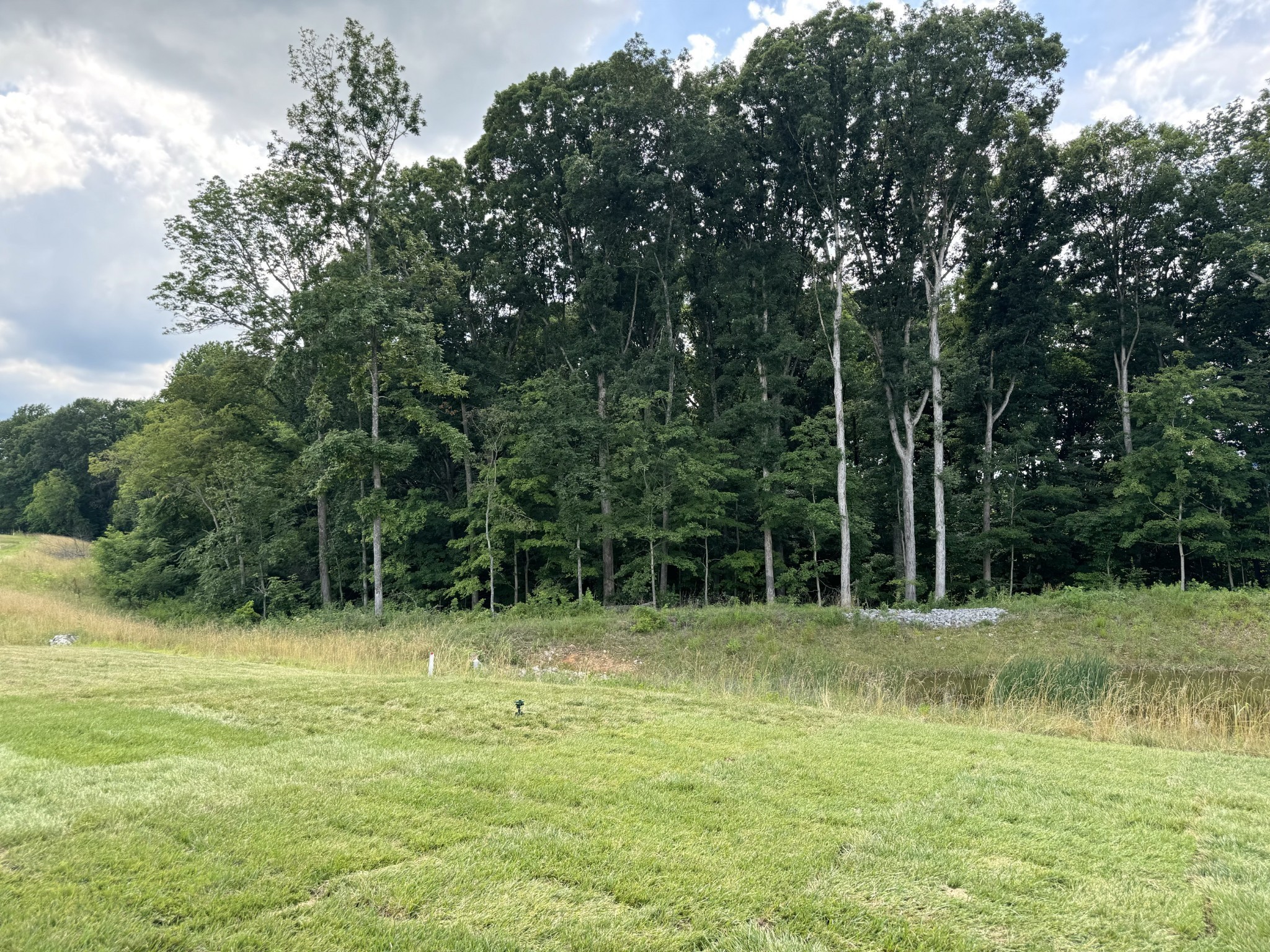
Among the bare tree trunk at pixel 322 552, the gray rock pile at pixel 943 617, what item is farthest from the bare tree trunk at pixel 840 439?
the bare tree trunk at pixel 322 552

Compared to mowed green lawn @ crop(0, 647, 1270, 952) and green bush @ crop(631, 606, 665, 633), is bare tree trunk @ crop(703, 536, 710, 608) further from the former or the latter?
mowed green lawn @ crop(0, 647, 1270, 952)

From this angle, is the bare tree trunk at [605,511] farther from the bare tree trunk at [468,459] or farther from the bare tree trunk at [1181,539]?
the bare tree trunk at [1181,539]

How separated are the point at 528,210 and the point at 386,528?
13175 millimetres

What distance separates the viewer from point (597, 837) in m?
3.62

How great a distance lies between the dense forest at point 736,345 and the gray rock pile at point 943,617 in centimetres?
147

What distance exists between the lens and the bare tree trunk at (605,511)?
21.4m

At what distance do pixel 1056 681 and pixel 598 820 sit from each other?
1052 centimetres

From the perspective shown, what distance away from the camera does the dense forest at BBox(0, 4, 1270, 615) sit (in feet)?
67.4

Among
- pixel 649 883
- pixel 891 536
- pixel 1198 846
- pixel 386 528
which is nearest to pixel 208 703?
pixel 649 883

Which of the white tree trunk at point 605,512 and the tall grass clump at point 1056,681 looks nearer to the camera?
the tall grass clump at point 1056,681

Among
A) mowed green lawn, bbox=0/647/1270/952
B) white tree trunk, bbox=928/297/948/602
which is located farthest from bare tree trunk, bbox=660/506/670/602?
mowed green lawn, bbox=0/647/1270/952

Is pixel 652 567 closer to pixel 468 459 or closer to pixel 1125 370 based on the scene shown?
pixel 468 459

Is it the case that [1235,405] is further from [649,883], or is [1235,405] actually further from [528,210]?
[649,883]

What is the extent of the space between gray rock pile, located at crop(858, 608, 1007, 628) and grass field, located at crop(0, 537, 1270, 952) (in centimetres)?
822
